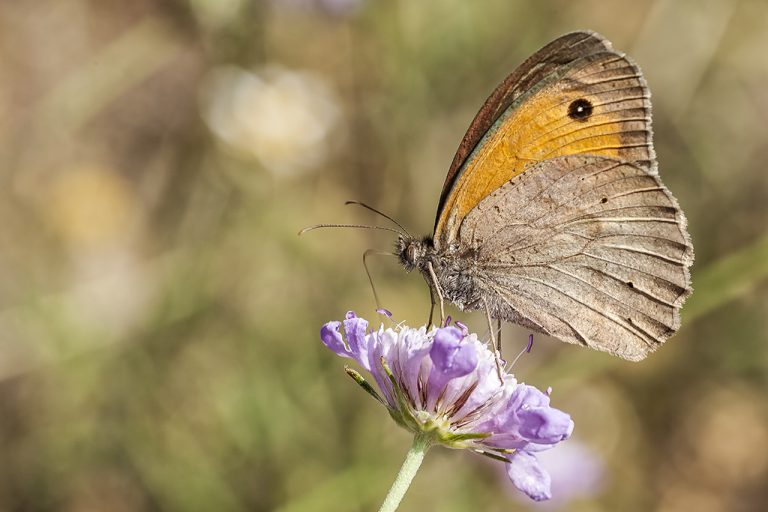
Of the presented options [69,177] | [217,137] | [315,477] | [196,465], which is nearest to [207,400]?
[196,465]

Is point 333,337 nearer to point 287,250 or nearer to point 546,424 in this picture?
point 546,424

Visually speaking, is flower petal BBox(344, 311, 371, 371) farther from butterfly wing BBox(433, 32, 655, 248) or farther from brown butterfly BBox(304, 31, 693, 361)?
butterfly wing BBox(433, 32, 655, 248)

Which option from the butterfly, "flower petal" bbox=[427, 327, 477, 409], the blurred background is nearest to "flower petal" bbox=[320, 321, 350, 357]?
"flower petal" bbox=[427, 327, 477, 409]

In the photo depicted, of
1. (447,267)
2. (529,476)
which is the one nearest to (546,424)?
(529,476)

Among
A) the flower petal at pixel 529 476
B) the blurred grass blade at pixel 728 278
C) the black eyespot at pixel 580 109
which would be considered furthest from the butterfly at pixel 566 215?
the blurred grass blade at pixel 728 278

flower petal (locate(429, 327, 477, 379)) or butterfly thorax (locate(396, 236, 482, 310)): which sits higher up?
butterfly thorax (locate(396, 236, 482, 310))

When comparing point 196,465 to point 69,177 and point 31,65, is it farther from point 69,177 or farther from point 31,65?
point 31,65

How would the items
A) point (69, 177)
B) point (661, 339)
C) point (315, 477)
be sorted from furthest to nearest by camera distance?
1. point (69, 177)
2. point (315, 477)
3. point (661, 339)
